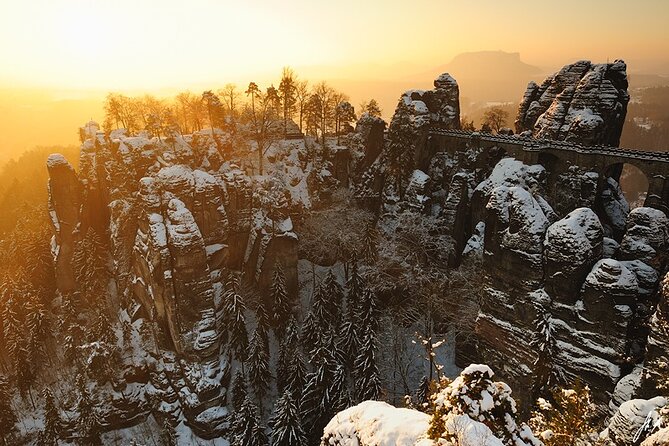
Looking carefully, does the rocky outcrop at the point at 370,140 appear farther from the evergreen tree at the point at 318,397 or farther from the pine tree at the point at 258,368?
the evergreen tree at the point at 318,397

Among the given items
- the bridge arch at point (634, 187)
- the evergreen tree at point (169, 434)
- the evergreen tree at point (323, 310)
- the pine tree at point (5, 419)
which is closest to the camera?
the evergreen tree at point (169, 434)

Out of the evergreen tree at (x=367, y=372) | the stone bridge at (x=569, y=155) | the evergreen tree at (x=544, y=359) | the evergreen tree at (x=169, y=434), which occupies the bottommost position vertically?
the evergreen tree at (x=169, y=434)

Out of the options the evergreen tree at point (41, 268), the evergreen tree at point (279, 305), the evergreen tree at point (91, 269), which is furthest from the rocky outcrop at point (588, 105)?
the evergreen tree at point (41, 268)

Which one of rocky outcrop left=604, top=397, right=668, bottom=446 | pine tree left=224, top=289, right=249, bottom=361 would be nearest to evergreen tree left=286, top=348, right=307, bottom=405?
pine tree left=224, top=289, right=249, bottom=361

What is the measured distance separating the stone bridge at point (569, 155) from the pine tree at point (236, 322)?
34.3 meters

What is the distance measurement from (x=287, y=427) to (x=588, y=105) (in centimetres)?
4960

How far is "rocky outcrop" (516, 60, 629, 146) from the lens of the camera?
45656 millimetres

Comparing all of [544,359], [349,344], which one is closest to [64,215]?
[349,344]

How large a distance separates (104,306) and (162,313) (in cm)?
1505

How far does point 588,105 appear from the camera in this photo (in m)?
46.6

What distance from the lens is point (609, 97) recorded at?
4538cm

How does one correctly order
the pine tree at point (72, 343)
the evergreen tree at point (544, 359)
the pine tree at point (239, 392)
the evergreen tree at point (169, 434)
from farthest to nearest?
the pine tree at point (72, 343)
the pine tree at point (239, 392)
the evergreen tree at point (169, 434)
the evergreen tree at point (544, 359)

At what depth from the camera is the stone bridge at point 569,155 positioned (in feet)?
129

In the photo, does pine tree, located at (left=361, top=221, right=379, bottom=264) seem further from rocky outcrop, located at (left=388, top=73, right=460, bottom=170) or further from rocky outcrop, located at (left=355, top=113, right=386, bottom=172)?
rocky outcrop, located at (left=355, top=113, right=386, bottom=172)
